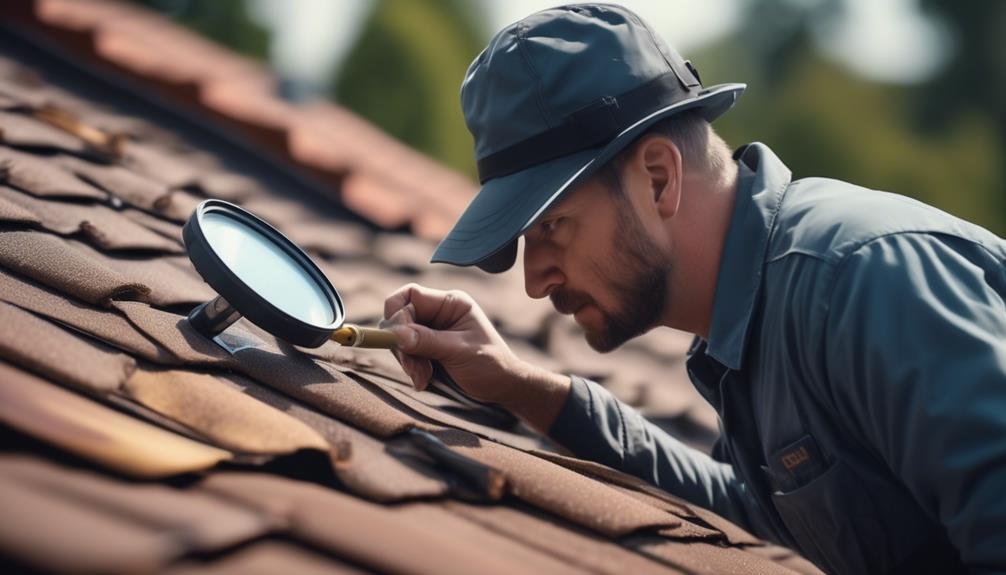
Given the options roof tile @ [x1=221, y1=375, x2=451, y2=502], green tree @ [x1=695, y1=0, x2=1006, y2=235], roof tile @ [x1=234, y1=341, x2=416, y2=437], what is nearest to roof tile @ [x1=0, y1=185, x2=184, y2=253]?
roof tile @ [x1=234, y1=341, x2=416, y2=437]

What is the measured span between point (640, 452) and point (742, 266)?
23.3 inches

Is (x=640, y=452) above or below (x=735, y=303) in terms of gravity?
below

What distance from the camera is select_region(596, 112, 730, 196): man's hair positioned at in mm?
2262

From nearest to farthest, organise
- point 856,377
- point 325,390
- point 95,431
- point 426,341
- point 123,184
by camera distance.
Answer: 1. point 95,431
2. point 856,377
3. point 325,390
4. point 426,341
5. point 123,184

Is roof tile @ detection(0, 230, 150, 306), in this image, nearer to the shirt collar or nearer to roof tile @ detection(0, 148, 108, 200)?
roof tile @ detection(0, 148, 108, 200)

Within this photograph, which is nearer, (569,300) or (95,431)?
(95,431)

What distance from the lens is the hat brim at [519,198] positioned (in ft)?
6.98

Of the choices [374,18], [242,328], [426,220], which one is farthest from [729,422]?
[374,18]

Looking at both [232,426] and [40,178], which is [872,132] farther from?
[232,426]

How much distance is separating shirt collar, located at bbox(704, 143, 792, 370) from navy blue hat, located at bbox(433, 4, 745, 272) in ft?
0.79

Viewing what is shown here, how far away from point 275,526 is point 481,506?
472mm

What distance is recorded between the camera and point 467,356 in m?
2.35

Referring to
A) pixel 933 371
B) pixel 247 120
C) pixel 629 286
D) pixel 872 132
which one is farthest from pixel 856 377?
pixel 872 132

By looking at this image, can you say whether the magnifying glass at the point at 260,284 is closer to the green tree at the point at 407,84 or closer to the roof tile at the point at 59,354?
the roof tile at the point at 59,354
